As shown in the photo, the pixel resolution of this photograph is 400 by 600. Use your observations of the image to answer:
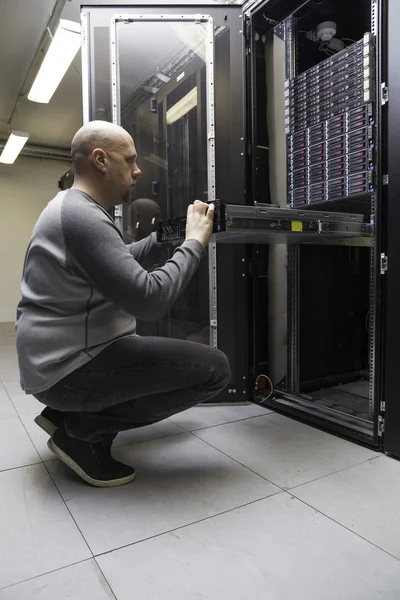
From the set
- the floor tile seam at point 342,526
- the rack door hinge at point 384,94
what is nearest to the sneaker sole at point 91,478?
the floor tile seam at point 342,526

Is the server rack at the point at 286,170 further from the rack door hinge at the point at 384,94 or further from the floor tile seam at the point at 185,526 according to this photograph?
the floor tile seam at the point at 185,526

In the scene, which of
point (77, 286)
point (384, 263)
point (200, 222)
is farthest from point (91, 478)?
point (384, 263)

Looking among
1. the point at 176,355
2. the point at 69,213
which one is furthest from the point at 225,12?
the point at 176,355

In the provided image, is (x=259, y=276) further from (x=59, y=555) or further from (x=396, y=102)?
(x=59, y=555)

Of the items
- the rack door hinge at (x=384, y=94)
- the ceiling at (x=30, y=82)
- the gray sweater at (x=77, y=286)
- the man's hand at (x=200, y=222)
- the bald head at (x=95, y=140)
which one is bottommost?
the gray sweater at (x=77, y=286)

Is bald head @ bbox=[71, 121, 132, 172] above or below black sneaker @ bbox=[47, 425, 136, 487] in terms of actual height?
above

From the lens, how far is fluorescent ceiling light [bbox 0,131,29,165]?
589cm

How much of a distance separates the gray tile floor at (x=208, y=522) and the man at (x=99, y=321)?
7.5 inches

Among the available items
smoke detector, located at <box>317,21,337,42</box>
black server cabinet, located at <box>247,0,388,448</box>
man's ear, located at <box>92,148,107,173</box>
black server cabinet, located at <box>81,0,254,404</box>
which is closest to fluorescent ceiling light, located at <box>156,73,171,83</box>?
black server cabinet, located at <box>81,0,254,404</box>

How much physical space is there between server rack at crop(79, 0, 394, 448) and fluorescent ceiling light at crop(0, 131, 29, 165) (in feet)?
13.3

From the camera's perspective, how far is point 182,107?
2525 mm

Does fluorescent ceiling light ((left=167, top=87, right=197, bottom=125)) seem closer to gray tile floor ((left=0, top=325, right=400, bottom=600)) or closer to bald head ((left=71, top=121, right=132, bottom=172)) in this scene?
bald head ((left=71, top=121, right=132, bottom=172))

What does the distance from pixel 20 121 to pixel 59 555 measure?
6.58 metres

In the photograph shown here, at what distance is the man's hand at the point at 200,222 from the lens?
4.70 ft
